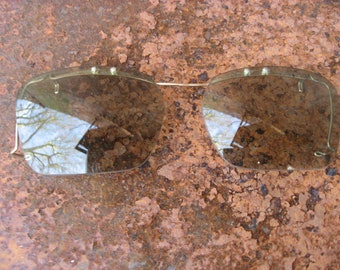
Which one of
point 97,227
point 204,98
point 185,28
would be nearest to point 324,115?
point 204,98

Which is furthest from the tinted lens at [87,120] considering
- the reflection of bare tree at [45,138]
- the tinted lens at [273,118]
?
the tinted lens at [273,118]

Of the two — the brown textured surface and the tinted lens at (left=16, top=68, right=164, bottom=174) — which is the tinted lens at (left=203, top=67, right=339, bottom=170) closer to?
the brown textured surface

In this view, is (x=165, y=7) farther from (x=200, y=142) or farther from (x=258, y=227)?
(x=258, y=227)

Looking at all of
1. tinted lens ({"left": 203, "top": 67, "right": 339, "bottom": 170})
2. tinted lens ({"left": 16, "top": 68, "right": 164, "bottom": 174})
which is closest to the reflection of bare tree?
tinted lens ({"left": 16, "top": 68, "right": 164, "bottom": 174})

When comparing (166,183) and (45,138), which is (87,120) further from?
(166,183)

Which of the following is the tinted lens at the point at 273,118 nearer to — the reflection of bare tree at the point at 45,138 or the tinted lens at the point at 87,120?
the tinted lens at the point at 87,120
